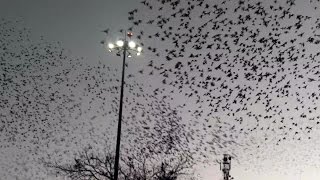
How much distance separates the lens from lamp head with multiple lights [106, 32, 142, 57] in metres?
19.2

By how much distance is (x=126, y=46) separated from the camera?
19219mm

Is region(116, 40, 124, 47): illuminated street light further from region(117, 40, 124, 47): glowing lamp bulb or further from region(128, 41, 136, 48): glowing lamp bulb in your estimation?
region(128, 41, 136, 48): glowing lamp bulb

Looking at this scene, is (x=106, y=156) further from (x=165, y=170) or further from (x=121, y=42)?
(x=121, y=42)

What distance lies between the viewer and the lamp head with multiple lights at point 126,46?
19.2 meters

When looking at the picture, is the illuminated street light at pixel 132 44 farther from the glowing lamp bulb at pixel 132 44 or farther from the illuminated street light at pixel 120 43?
the illuminated street light at pixel 120 43

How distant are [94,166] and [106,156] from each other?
117 inches

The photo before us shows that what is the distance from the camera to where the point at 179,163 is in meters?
40.2

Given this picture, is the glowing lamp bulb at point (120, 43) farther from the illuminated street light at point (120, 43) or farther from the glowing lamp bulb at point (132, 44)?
the glowing lamp bulb at point (132, 44)

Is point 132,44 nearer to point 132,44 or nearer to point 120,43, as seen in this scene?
point 132,44

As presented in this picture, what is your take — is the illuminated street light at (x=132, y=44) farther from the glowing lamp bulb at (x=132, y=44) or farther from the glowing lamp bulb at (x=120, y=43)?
the glowing lamp bulb at (x=120, y=43)

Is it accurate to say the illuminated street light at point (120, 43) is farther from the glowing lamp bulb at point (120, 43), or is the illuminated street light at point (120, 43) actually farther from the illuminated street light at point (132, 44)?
the illuminated street light at point (132, 44)

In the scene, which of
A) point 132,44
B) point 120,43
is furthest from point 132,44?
point 120,43

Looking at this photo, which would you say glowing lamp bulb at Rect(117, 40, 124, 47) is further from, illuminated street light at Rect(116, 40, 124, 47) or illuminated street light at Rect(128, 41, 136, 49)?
illuminated street light at Rect(128, 41, 136, 49)

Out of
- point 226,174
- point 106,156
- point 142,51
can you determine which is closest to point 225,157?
point 226,174
